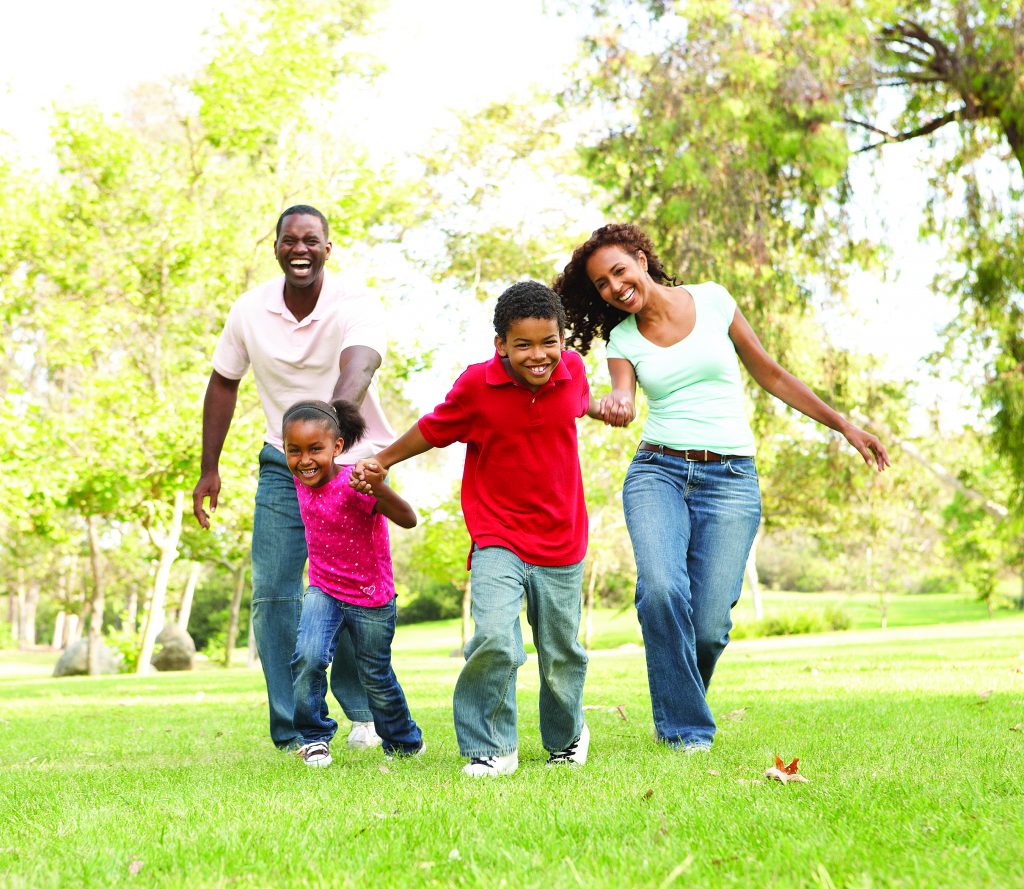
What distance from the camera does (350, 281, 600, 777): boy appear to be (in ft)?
15.0

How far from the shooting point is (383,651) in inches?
203

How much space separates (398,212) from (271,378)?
18.8 meters

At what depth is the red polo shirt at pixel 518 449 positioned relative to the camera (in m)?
4.67

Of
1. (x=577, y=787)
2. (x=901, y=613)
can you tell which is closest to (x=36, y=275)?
(x=577, y=787)

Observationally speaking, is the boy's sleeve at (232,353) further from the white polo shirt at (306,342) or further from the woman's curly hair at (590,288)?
the woman's curly hair at (590,288)

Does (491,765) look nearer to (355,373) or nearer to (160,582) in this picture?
(355,373)

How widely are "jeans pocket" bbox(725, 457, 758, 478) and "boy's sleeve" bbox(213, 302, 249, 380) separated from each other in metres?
2.50

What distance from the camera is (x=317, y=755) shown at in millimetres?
4996

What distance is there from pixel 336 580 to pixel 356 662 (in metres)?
0.39

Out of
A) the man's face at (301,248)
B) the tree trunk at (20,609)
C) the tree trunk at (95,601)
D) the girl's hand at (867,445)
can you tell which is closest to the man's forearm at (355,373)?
the man's face at (301,248)

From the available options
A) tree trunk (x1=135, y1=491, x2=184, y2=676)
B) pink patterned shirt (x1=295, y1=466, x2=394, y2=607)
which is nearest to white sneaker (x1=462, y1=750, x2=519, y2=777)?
pink patterned shirt (x1=295, y1=466, x2=394, y2=607)

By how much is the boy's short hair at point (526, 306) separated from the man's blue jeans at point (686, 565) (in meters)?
0.99

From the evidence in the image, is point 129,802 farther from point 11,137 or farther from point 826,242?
point 11,137

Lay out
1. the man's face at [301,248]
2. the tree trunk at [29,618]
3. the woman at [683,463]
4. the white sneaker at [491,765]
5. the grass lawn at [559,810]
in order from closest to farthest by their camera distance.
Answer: the grass lawn at [559,810], the white sneaker at [491,765], the woman at [683,463], the man's face at [301,248], the tree trunk at [29,618]
